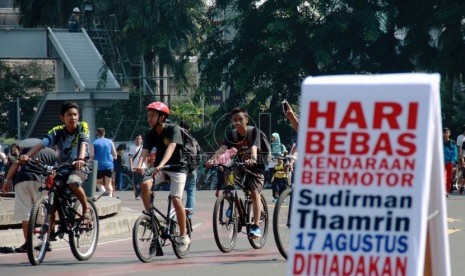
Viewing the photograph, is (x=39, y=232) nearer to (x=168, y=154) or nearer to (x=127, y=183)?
(x=168, y=154)

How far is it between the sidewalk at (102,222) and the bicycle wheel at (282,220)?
3525 mm

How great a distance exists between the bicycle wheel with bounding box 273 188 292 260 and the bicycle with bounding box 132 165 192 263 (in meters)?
0.99

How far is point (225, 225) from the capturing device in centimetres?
1406

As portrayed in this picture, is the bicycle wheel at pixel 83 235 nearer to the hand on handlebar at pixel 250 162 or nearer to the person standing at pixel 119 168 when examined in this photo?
the hand on handlebar at pixel 250 162

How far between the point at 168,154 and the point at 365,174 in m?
6.87

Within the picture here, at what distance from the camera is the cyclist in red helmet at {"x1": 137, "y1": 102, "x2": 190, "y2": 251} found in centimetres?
1300

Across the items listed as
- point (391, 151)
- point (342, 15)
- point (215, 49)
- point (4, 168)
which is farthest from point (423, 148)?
point (215, 49)

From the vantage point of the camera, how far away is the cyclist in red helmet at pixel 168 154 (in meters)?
13.0

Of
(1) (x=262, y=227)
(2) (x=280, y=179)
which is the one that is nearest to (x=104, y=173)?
(2) (x=280, y=179)

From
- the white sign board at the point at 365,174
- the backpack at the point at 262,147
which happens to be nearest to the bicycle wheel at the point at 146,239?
the backpack at the point at 262,147

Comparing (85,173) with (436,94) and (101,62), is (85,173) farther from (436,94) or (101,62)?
(101,62)

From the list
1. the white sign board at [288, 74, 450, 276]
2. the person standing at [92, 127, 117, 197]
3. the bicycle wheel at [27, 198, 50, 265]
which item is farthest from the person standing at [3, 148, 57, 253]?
the person standing at [92, 127, 117, 197]

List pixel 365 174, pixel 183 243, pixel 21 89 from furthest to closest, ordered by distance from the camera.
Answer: pixel 21 89
pixel 183 243
pixel 365 174

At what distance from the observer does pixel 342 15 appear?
136 ft
